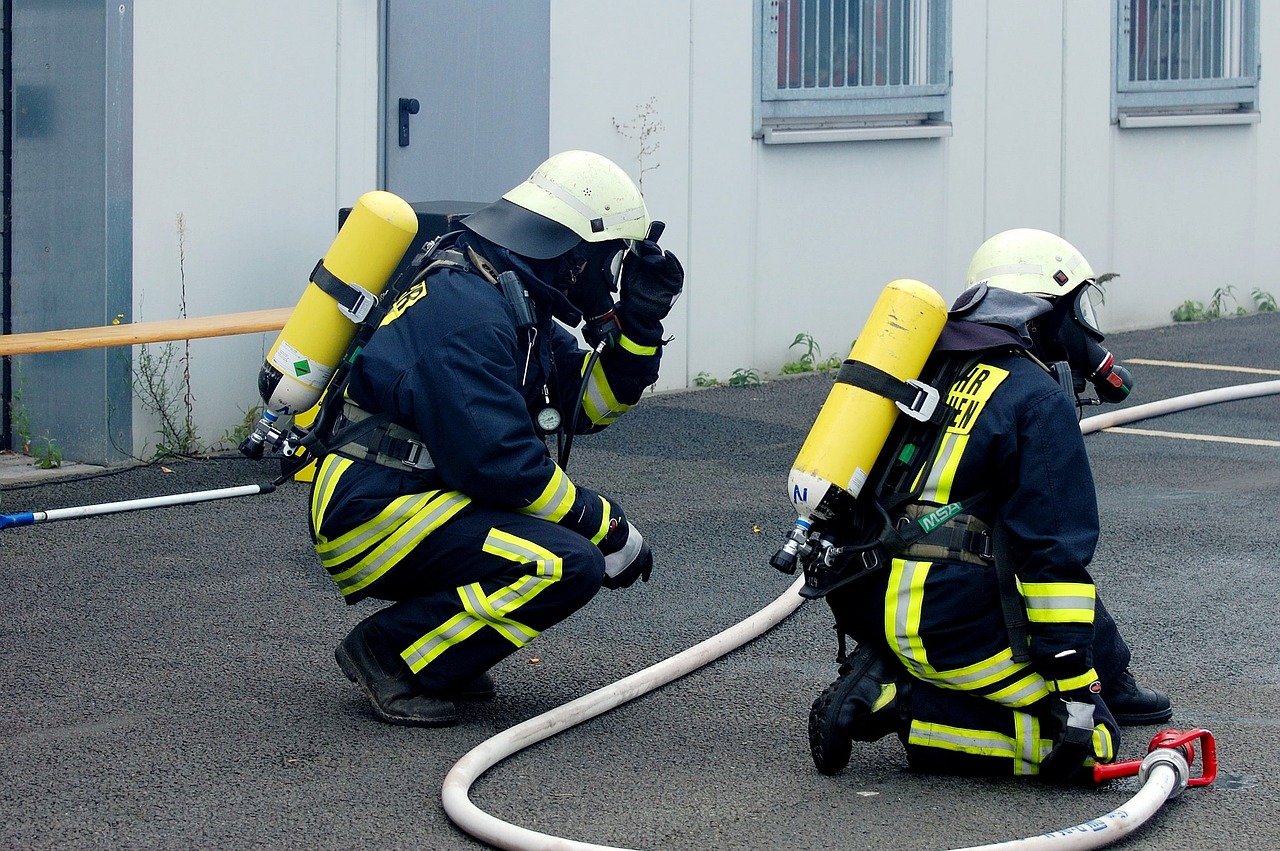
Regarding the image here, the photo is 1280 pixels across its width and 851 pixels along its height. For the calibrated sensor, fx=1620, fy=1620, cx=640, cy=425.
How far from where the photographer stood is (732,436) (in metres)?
8.61

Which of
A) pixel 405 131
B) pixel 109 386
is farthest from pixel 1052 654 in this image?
pixel 405 131

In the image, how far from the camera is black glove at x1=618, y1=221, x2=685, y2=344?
4449 mm

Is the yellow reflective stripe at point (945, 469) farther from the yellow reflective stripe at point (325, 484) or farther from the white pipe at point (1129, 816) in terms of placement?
the yellow reflective stripe at point (325, 484)

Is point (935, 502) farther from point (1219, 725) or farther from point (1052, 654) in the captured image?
point (1219, 725)

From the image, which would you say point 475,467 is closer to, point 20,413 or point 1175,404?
point 20,413

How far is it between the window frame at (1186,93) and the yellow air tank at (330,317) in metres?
8.99


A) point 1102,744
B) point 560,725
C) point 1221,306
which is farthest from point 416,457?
point 1221,306

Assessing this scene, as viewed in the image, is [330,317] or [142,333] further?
[142,333]

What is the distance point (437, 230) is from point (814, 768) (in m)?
4.14

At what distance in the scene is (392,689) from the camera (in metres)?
4.29

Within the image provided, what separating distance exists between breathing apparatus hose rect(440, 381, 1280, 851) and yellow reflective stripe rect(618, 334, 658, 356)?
88 centimetres

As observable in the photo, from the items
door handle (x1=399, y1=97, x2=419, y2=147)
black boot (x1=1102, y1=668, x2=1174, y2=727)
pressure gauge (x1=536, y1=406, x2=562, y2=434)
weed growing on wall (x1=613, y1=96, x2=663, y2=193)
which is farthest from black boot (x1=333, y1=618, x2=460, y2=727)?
weed growing on wall (x1=613, y1=96, x2=663, y2=193)

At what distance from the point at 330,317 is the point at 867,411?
1589 mm

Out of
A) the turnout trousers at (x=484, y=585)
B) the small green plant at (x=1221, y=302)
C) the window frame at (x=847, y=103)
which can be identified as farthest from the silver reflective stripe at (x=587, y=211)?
the small green plant at (x=1221, y=302)
